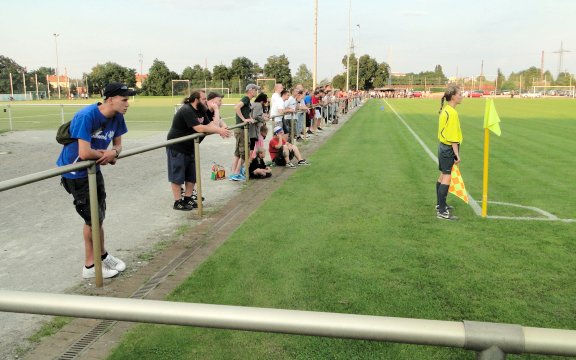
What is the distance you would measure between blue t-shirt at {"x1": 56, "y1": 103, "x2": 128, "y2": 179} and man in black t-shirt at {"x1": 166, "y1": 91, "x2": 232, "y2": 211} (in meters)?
2.19

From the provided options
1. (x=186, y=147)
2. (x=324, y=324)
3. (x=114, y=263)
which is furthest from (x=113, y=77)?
(x=324, y=324)

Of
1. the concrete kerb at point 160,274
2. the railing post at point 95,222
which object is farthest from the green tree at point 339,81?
the railing post at point 95,222

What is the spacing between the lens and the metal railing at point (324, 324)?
1.13 meters

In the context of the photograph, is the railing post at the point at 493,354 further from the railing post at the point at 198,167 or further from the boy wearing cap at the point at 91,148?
the railing post at the point at 198,167

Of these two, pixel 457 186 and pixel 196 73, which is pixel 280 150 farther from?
pixel 196 73

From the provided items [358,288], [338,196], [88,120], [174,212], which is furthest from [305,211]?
[88,120]

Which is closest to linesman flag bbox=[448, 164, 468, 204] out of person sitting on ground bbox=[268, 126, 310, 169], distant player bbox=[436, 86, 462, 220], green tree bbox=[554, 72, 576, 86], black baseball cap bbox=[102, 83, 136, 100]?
distant player bbox=[436, 86, 462, 220]

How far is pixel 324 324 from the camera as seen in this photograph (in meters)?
1.22

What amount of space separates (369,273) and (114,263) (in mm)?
2534

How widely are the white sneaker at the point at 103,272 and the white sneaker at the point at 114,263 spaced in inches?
1.5

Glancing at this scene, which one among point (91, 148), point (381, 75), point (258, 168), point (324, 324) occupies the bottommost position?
point (258, 168)

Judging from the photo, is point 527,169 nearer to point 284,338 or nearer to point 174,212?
point 174,212

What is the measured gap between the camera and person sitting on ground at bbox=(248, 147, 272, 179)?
10.2 meters

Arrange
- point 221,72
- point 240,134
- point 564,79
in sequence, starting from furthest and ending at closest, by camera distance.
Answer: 1. point 564,79
2. point 221,72
3. point 240,134
